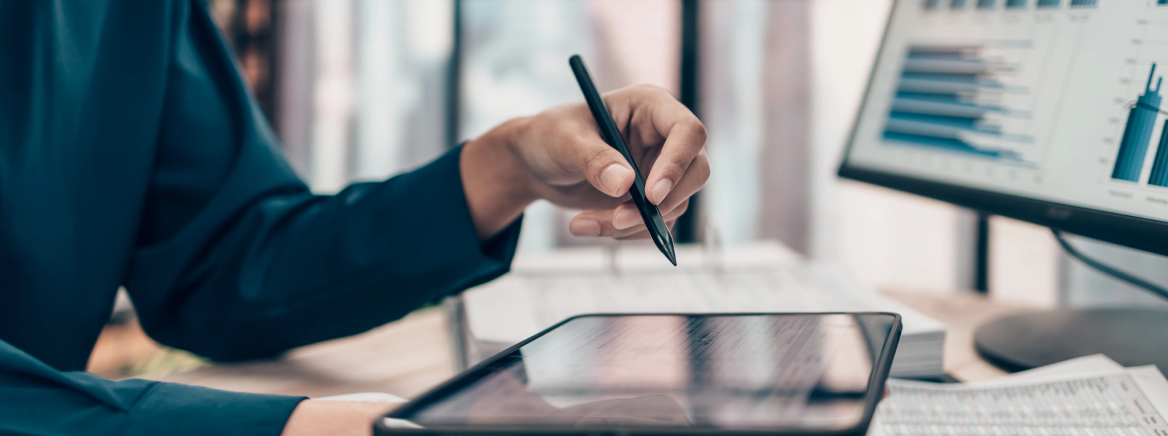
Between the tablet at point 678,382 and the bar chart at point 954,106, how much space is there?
0.27 meters

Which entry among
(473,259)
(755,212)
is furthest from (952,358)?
(755,212)

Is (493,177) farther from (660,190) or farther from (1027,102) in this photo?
(1027,102)

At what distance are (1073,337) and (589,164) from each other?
0.36 m

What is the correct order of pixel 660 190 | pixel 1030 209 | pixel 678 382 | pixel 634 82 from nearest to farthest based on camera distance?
1. pixel 678 382
2. pixel 660 190
3. pixel 1030 209
4. pixel 634 82

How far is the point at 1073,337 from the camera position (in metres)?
0.44

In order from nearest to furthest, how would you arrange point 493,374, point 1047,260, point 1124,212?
point 493,374
point 1124,212
point 1047,260

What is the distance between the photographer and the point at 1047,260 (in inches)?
31.6

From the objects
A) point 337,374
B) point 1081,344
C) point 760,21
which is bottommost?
point 337,374

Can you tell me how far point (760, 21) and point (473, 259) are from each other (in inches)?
58.0

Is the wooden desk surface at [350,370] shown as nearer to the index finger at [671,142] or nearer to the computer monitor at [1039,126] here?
the index finger at [671,142]

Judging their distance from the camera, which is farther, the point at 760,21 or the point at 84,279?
the point at 760,21

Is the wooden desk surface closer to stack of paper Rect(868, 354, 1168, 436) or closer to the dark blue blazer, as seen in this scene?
the dark blue blazer

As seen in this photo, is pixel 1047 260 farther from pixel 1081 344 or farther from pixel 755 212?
pixel 755 212

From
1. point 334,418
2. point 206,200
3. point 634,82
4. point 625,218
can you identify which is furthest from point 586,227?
point 634,82
